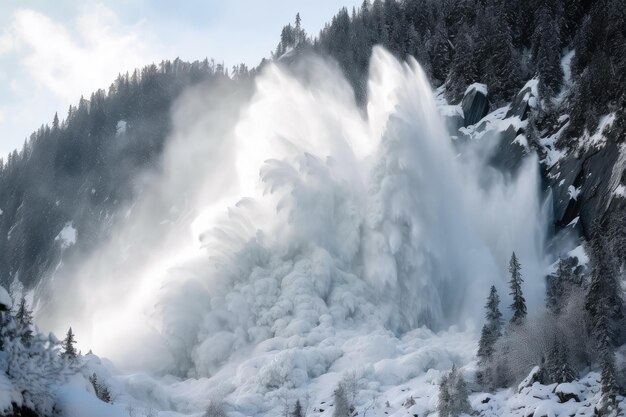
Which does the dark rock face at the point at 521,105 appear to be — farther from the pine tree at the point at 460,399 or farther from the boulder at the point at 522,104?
the pine tree at the point at 460,399

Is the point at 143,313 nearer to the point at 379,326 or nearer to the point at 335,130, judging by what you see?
the point at 379,326

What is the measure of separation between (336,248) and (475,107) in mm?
32451

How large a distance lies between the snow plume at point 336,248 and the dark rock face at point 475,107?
206 inches

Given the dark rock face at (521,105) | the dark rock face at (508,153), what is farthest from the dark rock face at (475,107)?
the dark rock face at (508,153)

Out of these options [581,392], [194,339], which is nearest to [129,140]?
[194,339]

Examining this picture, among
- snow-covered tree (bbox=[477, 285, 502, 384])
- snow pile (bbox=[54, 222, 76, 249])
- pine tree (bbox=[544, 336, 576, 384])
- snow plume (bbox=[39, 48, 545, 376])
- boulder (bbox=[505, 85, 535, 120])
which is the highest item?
snow pile (bbox=[54, 222, 76, 249])

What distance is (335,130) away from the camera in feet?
272

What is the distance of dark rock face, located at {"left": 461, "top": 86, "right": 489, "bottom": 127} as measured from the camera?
84.3 meters

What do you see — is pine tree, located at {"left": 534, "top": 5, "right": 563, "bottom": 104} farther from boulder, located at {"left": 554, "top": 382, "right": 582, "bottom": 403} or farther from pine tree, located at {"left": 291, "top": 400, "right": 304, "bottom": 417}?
pine tree, located at {"left": 291, "top": 400, "right": 304, "bottom": 417}

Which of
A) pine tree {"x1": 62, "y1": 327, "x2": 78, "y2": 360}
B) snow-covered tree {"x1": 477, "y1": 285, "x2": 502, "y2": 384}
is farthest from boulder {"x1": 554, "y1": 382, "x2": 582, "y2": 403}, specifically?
pine tree {"x1": 62, "y1": 327, "x2": 78, "y2": 360}

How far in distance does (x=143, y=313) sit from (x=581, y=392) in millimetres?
45191

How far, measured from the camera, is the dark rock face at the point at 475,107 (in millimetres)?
84312

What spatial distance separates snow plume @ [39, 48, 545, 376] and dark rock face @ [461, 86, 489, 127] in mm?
5230

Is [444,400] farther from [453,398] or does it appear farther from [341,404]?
[341,404]
